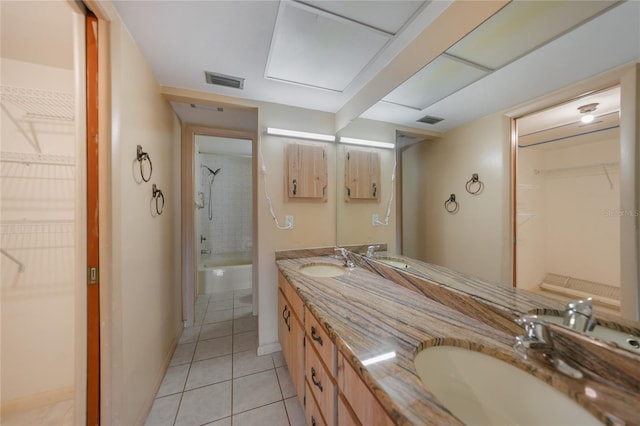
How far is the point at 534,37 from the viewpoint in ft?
2.75

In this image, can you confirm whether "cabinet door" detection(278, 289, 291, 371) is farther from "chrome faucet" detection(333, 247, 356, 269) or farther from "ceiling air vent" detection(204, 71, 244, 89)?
"ceiling air vent" detection(204, 71, 244, 89)

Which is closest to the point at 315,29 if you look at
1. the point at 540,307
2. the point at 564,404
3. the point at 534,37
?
the point at 534,37

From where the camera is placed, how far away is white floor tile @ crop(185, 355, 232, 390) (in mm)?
1664

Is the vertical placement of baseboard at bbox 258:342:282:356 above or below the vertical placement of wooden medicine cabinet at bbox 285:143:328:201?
below

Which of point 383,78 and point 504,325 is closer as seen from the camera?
point 504,325

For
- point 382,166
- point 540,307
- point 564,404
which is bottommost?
point 564,404

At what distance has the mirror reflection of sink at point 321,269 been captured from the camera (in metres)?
1.80

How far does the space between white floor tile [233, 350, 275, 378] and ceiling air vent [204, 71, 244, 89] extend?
91.0 inches

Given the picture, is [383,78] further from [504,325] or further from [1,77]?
[1,77]

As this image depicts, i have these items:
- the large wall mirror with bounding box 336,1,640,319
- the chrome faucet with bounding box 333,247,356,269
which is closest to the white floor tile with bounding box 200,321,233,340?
the chrome faucet with bounding box 333,247,356,269

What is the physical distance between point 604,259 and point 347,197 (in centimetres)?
160

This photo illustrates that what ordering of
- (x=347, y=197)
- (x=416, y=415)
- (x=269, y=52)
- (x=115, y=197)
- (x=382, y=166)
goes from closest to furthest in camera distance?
1. (x=416, y=415)
2. (x=115, y=197)
3. (x=269, y=52)
4. (x=382, y=166)
5. (x=347, y=197)

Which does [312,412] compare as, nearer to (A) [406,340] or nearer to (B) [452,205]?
(A) [406,340]

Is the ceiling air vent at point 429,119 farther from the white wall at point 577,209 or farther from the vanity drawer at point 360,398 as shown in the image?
the vanity drawer at point 360,398
